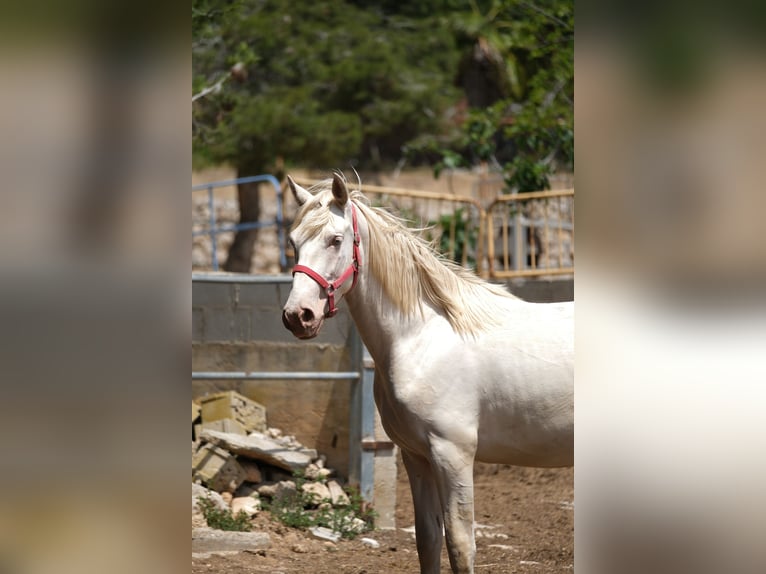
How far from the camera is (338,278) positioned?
138 inches

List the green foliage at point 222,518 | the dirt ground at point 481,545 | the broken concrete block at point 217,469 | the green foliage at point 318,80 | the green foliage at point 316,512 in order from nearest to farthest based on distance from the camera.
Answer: the dirt ground at point 481,545 → the green foliage at point 222,518 → the green foliage at point 316,512 → the broken concrete block at point 217,469 → the green foliage at point 318,80

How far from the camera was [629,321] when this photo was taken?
112 centimetres

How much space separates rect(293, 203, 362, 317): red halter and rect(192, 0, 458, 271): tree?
5.27 metres

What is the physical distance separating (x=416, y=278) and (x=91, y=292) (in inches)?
100

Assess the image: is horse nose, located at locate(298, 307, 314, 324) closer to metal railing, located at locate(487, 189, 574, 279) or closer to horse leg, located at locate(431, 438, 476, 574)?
horse leg, located at locate(431, 438, 476, 574)

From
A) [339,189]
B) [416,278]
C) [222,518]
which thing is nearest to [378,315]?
[416,278]

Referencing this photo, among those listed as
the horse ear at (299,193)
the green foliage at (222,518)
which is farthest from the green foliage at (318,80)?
the horse ear at (299,193)

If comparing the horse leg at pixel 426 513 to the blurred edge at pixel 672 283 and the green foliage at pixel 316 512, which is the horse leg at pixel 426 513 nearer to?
the green foliage at pixel 316 512

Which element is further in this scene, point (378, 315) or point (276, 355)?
point (276, 355)

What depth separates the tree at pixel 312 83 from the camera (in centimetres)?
1203

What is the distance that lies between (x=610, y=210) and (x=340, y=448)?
5263mm

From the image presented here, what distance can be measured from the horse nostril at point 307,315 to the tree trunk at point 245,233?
1056cm

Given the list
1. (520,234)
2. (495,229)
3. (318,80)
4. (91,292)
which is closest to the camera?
(91,292)

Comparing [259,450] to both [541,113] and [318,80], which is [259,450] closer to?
[541,113]
